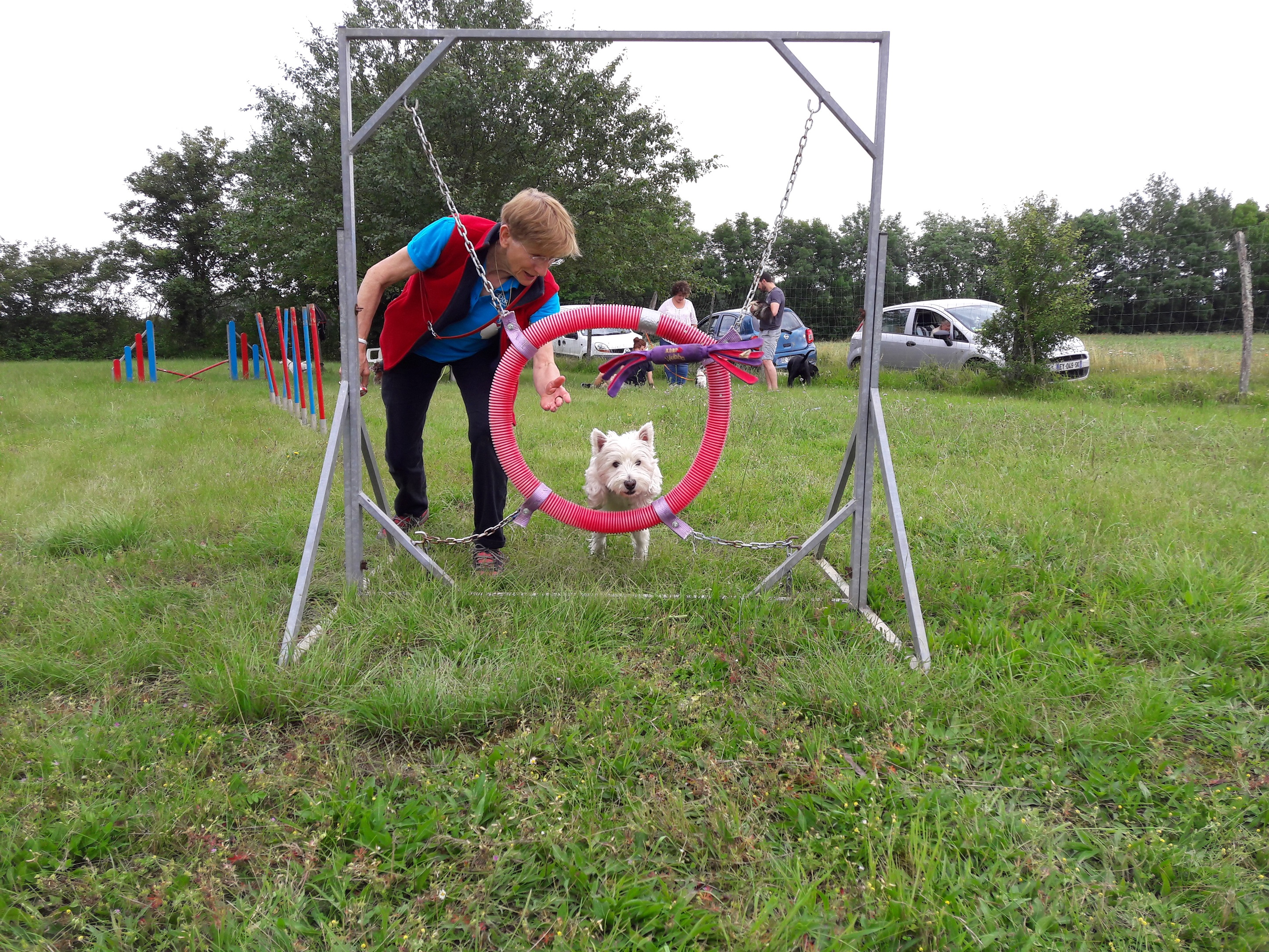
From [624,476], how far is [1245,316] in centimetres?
1014

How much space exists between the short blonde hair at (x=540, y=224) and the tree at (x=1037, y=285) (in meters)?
9.64

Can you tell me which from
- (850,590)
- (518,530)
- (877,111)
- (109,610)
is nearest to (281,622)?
(109,610)

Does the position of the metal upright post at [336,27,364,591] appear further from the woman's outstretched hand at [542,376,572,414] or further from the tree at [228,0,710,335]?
the tree at [228,0,710,335]

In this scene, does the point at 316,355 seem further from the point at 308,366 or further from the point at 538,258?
the point at 538,258

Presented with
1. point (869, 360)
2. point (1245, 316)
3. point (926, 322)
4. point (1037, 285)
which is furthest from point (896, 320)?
point (869, 360)

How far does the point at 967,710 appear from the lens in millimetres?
2627

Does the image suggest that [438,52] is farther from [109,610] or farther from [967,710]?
Answer: [967,710]

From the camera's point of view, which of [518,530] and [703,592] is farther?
[518,530]

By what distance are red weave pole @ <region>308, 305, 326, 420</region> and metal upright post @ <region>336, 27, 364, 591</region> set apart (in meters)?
3.79

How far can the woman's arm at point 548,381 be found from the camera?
3602 mm

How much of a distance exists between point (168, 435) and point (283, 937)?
731cm

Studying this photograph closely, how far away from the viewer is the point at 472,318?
375 cm

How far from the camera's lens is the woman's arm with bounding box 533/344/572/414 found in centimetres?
360

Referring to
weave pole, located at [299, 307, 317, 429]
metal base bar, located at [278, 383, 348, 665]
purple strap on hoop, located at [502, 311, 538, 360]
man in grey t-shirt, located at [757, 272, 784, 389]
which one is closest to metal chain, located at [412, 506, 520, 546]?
purple strap on hoop, located at [502, 311, 538, 360]
